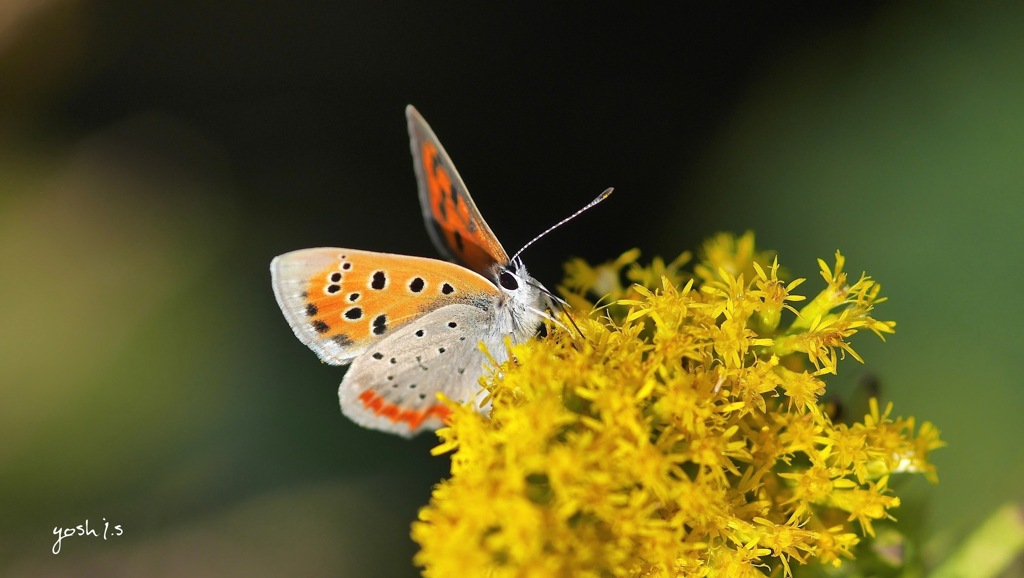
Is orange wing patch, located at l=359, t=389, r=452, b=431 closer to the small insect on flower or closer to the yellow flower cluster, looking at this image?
the small insect on flower

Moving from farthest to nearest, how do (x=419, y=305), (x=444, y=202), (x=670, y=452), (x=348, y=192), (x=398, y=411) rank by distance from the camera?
(x=348, y=192)
(x=398, y=411)
(x=419, y=305)
(x=444, y=202)
(x=670, y=452)

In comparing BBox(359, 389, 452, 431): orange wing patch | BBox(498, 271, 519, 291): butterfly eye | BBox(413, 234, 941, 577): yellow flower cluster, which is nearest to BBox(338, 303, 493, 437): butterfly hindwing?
BBox(359, 389, 452, 431): orange wing patch

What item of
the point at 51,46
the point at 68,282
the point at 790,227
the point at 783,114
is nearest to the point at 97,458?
the point at 68,282

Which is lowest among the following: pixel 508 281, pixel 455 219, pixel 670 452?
pixel 670 452

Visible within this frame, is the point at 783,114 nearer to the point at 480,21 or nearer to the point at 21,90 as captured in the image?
the point at 480,21

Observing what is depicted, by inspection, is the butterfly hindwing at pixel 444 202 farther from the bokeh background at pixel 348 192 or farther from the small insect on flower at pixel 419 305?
the bokeh background at pixel 348 192

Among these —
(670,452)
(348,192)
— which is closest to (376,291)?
(670,452)

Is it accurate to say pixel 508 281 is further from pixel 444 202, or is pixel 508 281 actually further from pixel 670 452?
pixel 670 452
